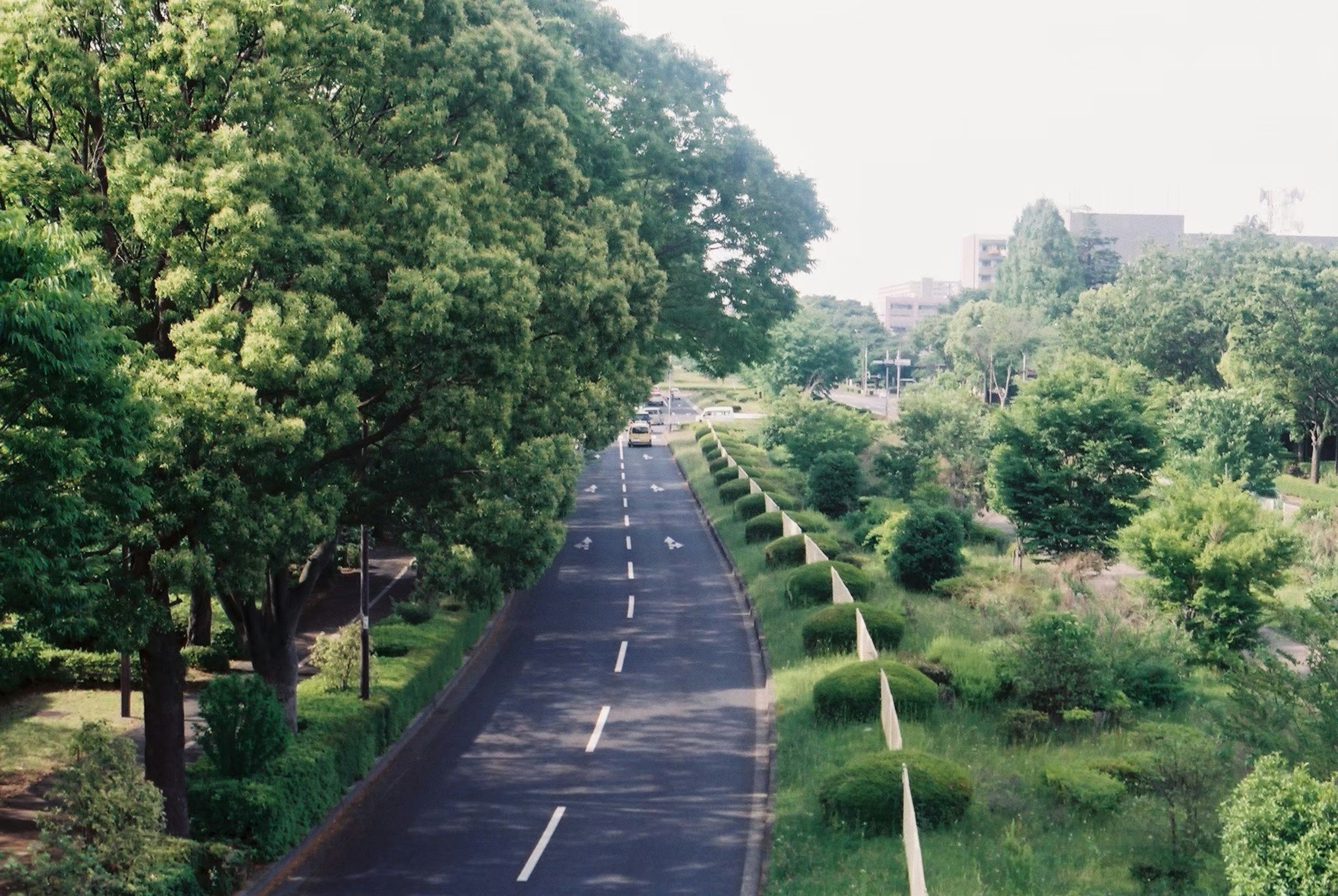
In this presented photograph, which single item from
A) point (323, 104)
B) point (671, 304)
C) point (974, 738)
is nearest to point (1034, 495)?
point (671, 304)

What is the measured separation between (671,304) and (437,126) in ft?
56.1

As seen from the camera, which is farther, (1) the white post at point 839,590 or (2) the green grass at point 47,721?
(1) the white post at point 839,590

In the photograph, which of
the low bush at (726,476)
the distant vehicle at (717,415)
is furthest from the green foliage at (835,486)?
the distant vehicle at (717,415)

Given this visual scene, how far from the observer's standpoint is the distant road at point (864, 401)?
112562mm

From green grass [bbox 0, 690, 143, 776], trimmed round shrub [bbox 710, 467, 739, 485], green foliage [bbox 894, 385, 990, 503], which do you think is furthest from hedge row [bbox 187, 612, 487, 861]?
green foliage [bbox 894, 385, 990, 503]

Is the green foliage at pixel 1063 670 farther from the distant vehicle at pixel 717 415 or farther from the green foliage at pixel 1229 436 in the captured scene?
the distant vehicle at pixel 717 415

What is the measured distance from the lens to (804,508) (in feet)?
152

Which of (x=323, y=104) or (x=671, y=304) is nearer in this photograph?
(x=323, y=104)

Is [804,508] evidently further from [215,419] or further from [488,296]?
[215,419]

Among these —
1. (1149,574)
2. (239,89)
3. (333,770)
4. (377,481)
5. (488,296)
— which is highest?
(239,89)

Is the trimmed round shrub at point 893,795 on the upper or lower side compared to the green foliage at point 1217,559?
lower

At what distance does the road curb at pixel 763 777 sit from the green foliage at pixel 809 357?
5877 centimetres

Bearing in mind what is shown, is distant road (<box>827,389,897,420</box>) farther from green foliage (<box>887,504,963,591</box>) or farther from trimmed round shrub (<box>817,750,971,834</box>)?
trimmed round shrub (<box>817,750,971,834</box>)

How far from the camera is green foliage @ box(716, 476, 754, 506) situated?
157 ft
